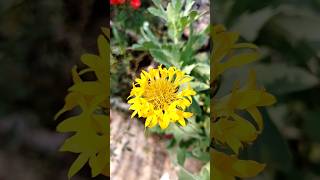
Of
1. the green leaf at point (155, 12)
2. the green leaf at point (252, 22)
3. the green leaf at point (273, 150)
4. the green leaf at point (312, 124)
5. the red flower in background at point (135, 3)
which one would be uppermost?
the red flower in background at point (135, 3)

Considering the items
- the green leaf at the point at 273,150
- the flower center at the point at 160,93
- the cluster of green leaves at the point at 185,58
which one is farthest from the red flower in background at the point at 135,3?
the green leaf at the point at 273,150

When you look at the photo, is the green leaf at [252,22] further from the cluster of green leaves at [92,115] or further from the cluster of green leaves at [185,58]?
the cluster of green leaves at [92,115]

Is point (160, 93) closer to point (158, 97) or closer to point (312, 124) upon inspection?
point (158, 97)

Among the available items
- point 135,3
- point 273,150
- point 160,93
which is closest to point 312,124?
point 273,150

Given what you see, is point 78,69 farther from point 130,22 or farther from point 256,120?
point 256,120

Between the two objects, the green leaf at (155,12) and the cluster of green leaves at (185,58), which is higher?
the green leaf at (155,12)

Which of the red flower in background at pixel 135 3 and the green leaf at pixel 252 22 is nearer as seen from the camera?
the green leaf at pixel 252 22

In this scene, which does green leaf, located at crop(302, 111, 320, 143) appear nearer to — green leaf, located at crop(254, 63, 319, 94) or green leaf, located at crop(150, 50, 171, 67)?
green leaf, located at crop(254, 63, 319, 94)
